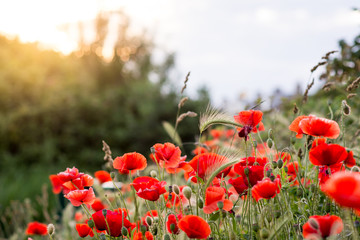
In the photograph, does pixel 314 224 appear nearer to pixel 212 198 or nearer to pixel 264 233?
pixel 264 233

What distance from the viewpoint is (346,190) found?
2.31 feet

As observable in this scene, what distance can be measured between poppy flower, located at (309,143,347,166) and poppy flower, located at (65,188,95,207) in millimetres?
740

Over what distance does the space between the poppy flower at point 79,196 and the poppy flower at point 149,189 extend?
0.54ft

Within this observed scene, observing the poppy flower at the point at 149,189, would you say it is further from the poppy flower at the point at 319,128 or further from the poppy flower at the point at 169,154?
the poppy flower at the point at 319,128

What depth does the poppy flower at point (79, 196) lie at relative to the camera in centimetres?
124

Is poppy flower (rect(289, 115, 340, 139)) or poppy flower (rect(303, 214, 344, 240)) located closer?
poppy flower (rect(303, 214, 344, 240))

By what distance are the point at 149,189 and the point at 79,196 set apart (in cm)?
25

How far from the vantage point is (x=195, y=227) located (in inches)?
39.7

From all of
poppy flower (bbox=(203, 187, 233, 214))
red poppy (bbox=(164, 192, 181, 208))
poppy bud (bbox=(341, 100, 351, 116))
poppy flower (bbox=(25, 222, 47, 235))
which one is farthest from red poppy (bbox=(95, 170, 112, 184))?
poppy bud (bbox=(341, 100, 351, 116))

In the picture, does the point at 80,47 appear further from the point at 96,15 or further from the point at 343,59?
the point at 343,59

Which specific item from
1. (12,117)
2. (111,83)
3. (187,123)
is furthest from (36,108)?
(111,83)

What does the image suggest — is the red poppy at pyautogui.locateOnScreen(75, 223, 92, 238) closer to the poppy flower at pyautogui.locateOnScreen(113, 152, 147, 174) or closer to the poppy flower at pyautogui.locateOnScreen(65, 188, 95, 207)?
the poppy flower at pyautogui.locateOnScreen(65, 188, 95, 207)

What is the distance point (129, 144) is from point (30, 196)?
4.97 meters

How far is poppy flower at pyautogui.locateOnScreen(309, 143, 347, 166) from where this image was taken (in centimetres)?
111
